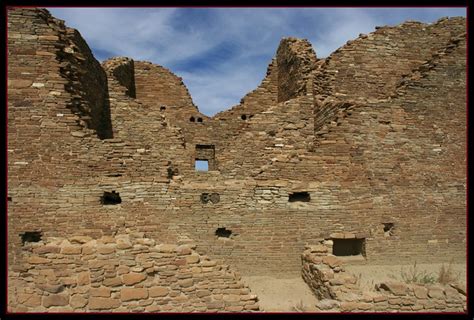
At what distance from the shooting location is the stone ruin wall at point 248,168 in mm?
8414

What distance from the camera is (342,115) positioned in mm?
9914

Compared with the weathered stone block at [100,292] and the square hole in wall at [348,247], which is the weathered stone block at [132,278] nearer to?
the weathered stone block at [100,292]

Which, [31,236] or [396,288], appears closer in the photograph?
[396,288]

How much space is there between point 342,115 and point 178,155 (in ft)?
15.0

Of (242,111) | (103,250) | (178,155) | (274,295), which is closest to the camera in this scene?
(103,250)

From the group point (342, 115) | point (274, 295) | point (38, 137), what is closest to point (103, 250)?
point (38, 137)

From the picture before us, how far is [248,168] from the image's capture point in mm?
9656

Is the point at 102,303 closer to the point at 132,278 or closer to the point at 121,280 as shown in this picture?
the point at 121,280

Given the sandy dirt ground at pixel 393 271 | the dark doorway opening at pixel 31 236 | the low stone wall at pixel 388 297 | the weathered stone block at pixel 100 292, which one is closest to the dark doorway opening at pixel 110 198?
the dark doorway opening at pixel 31 236

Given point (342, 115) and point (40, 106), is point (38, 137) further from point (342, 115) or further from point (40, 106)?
point (342, 115)

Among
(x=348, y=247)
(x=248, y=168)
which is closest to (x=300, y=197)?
(x=248, y=168)

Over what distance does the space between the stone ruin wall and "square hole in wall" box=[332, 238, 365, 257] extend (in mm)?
243

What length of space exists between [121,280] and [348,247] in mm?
5825

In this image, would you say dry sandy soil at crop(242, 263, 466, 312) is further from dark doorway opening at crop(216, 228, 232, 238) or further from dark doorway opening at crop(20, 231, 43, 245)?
dark doorway opening at crop(20, 231, 43, 245)
